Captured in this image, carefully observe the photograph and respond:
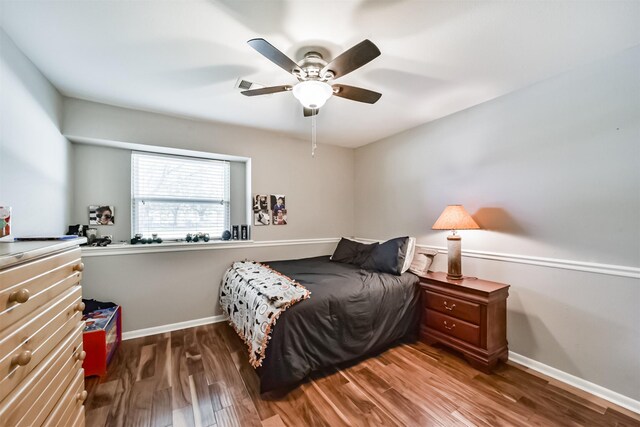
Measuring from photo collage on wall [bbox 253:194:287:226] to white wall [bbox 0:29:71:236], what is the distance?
191 centimetres

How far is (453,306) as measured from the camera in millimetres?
2438

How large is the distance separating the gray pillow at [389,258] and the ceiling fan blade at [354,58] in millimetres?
1947

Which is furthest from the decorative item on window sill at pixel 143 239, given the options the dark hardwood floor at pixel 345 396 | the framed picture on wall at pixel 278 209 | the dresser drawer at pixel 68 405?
the dresser drawer at pixel 68 405

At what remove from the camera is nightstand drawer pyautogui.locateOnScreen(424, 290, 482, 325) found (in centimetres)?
228

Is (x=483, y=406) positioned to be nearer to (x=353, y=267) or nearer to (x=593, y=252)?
(x=593, y=252)

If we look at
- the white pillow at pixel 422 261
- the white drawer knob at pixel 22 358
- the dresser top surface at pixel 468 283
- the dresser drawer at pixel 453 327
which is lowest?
the dresser drawer at pixel 453 327

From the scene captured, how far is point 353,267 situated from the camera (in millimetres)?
3205

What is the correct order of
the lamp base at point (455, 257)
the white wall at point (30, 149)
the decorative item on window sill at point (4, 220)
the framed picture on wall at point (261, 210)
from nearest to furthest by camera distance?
the decorative item on window sill at point (4, 220) → the white wall at point (30, 149) → the lamp base at point (455, 257) → the framed picture on wall at point (261, 210)

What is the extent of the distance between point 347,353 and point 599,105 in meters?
2.80

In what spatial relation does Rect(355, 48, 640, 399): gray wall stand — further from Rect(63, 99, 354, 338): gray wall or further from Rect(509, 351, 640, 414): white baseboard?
Rect(63, 99, 354, 338): gray wall

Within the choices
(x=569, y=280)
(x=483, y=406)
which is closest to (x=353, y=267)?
(x=483, y=406)

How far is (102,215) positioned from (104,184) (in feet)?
1.13

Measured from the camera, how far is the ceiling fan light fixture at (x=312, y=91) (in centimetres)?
179

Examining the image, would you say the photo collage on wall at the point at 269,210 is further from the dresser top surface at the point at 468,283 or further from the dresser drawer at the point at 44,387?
the dresser drawer at the point at 44,387
